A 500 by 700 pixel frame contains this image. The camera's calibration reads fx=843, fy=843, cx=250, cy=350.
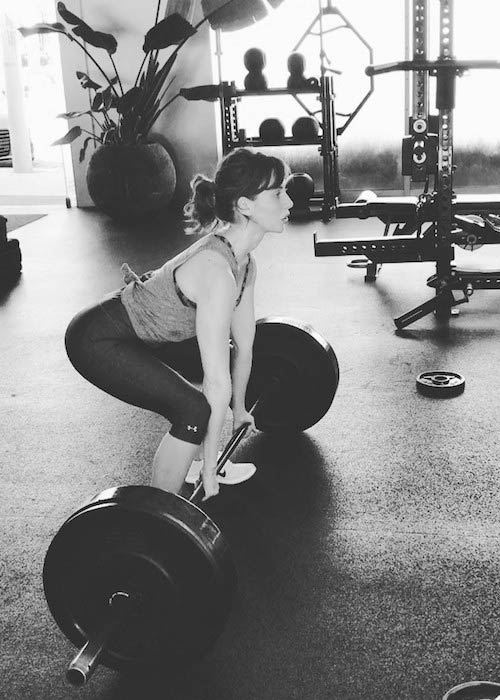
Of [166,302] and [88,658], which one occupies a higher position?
[166,302]

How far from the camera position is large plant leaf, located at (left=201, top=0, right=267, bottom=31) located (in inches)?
227

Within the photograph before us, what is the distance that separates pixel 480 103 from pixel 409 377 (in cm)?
413

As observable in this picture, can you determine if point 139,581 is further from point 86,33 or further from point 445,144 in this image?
point 86,33

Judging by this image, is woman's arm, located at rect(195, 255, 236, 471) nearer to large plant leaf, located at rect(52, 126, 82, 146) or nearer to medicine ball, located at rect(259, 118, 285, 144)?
medicine ball, located at rect(259, 118, 285, 144)

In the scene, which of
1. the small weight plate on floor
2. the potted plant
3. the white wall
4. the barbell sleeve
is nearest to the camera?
the barbell sleeve

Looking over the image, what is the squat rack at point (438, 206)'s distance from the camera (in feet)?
10.7

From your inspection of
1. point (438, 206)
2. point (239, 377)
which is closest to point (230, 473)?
point (239, 377)

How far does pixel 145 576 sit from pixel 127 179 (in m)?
4.88

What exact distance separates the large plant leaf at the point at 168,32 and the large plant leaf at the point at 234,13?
287mm

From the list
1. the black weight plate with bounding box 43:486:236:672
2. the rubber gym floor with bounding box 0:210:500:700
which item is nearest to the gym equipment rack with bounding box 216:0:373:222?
the rubber gym floor with bounding box 0:210:500:700

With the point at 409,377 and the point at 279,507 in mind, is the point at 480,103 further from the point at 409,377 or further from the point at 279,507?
the point at 279,507

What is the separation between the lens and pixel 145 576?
137 centimetres

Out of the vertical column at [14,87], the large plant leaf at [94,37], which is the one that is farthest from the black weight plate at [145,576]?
the vertical column at [14,87]

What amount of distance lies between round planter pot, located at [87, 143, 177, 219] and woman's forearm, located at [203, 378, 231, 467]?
453 cm
